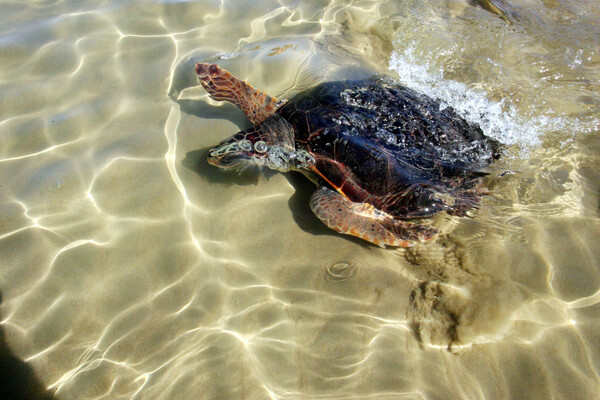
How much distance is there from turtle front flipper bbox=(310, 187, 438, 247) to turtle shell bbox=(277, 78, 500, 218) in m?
0.11

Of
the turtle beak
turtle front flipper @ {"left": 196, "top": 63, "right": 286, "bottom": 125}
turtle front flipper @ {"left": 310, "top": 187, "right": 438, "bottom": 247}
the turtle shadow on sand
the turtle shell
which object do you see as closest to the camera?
the turtle shadow on sand

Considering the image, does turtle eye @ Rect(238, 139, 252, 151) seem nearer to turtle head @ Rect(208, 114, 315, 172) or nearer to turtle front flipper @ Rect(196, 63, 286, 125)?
turtle head @ Rect(208, 114, 315, 172)

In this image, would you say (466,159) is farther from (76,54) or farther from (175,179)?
(76,54)

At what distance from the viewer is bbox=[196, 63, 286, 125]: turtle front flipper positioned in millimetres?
3441

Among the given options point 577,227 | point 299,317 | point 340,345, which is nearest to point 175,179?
point 299,317

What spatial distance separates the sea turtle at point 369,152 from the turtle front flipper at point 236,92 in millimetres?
10

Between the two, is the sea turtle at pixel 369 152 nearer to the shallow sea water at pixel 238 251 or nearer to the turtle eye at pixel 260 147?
the turtle eye at pixel 260 147

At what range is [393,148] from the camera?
3.12 metres

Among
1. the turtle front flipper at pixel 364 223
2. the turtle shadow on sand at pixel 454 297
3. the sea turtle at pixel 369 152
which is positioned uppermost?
the sea turtle at pixel 369 152

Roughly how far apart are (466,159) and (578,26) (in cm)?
424

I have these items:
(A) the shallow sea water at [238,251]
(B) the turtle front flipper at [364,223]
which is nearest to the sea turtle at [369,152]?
(B) the turtle front flipper at [364,223]

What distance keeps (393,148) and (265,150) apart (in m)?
1.18

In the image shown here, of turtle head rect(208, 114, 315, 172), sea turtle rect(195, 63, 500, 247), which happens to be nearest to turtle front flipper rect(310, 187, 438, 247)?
sea turtle rect(195, 63, 500, 247)

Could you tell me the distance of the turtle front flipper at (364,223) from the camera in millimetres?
2748
